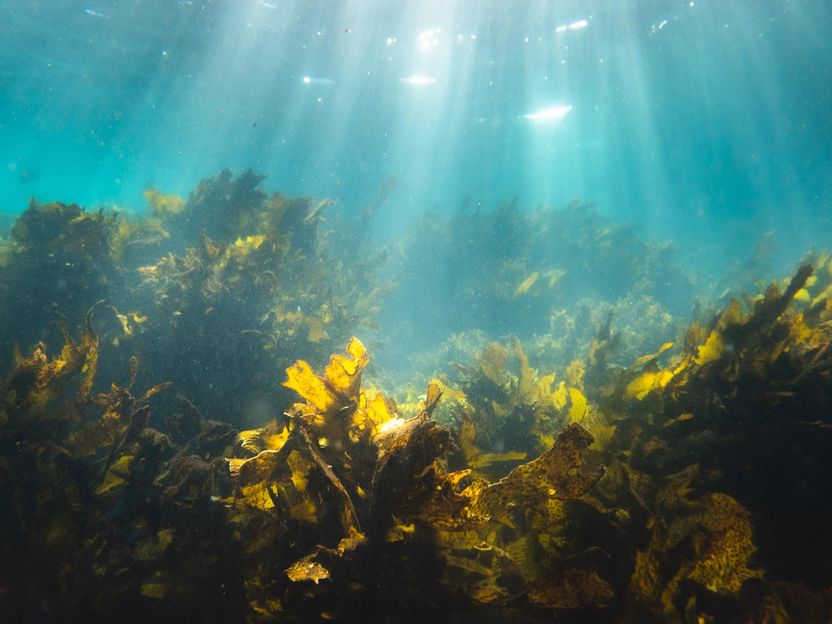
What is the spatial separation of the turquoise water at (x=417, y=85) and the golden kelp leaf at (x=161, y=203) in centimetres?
961

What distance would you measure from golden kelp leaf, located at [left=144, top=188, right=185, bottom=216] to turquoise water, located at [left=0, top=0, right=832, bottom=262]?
31.5 ft

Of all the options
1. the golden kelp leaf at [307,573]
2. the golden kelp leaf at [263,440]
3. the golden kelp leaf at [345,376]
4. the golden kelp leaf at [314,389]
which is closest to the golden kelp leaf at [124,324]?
the golden kelp leaf at [263,440]

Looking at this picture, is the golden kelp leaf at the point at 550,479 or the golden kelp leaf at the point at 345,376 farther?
the golden kelp leaf at the point at 345,376

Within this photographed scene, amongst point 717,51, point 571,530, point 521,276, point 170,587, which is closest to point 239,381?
point 170,587

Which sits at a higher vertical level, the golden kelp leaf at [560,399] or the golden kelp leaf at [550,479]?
the golden kelp leaf at [560,399]

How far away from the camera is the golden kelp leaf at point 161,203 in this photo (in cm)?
750

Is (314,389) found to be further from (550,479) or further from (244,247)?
(244,247)

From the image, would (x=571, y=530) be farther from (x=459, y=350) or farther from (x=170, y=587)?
(x=459, y=350)

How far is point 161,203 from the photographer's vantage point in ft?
24.8

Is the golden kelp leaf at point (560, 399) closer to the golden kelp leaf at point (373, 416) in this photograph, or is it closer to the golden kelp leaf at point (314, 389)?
the golden kelp leaf at point (373, 416)

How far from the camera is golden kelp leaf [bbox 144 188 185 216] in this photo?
7504mm

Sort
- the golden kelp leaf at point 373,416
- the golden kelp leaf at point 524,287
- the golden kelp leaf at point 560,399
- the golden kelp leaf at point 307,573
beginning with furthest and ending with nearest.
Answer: the golden kelp leaf at point 524,287 → the golden kelp leaf at point 560,399 → the golden kelp leaf at point 373,416 → the golden kelp leaf at point 307,573

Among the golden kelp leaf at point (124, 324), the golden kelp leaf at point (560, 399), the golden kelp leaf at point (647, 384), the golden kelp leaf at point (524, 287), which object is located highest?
the golden kelp leaf at point (524, 287)

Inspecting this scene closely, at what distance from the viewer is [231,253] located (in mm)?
5375
